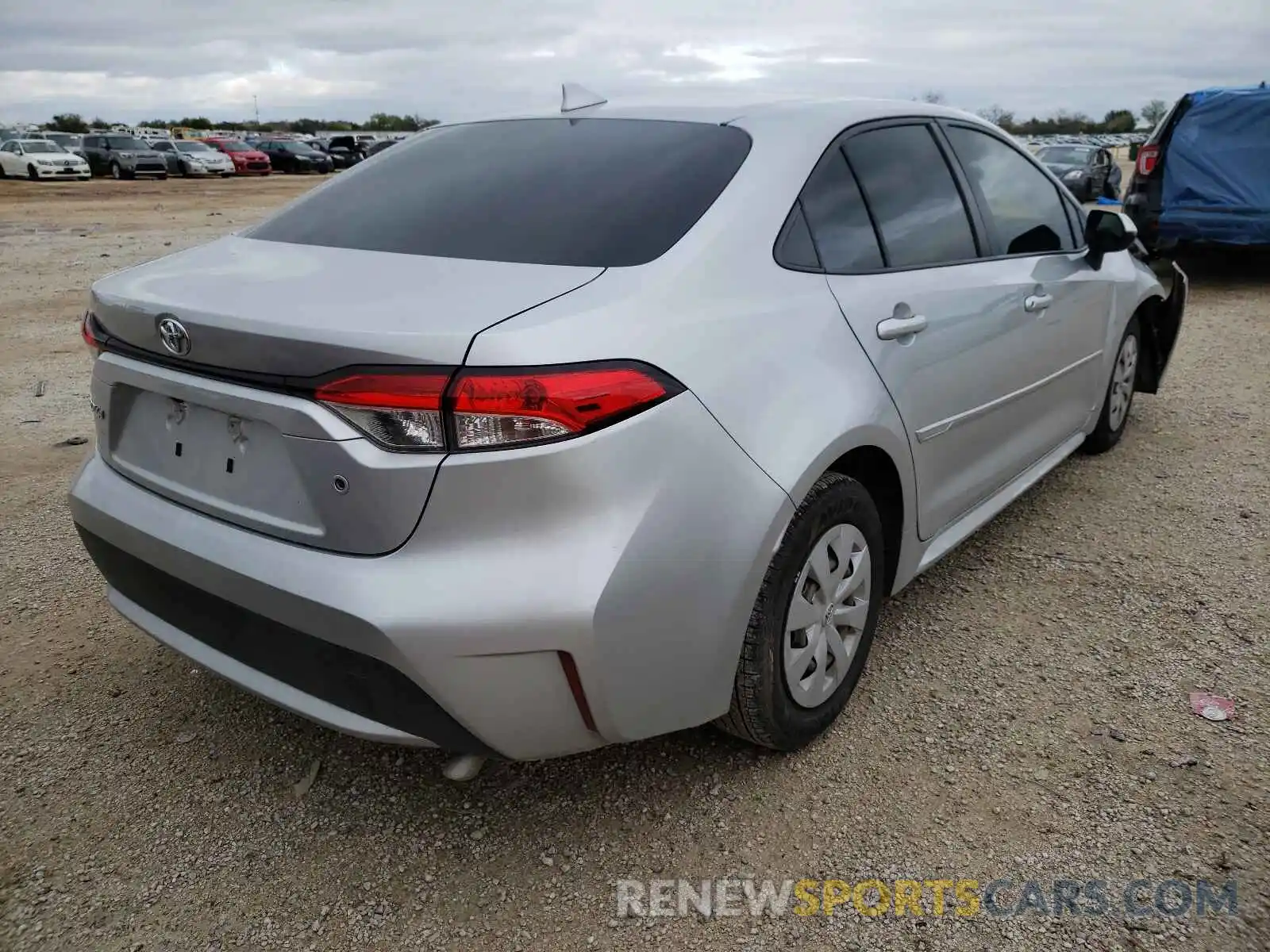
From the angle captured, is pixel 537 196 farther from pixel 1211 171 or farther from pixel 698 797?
pixel 1211 171

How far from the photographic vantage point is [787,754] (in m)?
2.54

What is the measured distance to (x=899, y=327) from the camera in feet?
8.45

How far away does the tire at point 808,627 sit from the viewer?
2.22m

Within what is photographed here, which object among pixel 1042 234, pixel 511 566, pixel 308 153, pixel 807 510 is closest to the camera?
pixel 511 566

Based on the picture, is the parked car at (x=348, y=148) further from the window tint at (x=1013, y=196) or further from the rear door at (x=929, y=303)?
the rear door at (x=929, y=303)

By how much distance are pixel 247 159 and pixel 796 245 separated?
36.9m

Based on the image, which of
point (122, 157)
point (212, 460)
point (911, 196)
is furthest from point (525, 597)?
point (122, 157)

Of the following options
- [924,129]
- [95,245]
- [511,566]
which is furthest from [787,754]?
[95,245]

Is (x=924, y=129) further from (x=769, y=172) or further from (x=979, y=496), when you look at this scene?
(x=979, y=496)

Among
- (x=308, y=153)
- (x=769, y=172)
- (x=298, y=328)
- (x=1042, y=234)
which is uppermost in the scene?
(x=769, y=172)

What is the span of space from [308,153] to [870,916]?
39.4 m

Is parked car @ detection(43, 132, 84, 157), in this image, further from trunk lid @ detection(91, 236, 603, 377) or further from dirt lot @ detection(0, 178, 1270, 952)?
trunk lid @ detection(91, 236, 603, 377)

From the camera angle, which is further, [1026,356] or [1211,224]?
[1211,224]

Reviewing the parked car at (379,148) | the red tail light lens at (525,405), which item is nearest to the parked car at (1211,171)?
the parked car at (379,148)
